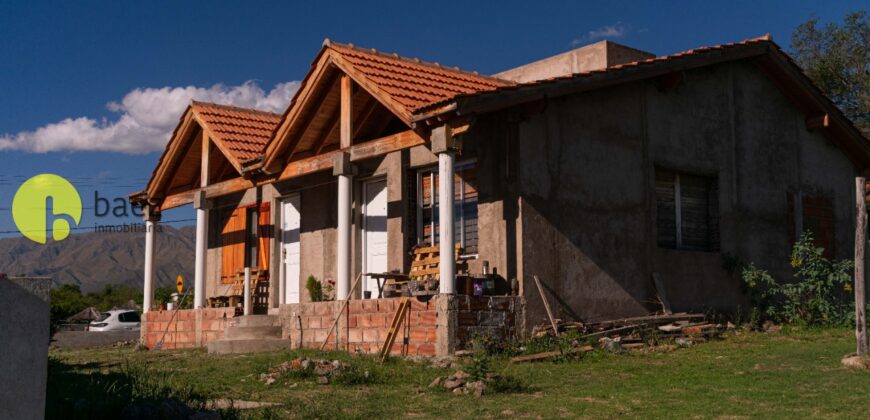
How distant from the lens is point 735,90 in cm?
1850

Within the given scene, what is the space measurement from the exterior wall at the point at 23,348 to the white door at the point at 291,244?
13313 mm

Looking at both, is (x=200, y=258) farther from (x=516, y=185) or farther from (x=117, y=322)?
(x=117, y=322)

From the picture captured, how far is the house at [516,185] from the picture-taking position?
14578 mm

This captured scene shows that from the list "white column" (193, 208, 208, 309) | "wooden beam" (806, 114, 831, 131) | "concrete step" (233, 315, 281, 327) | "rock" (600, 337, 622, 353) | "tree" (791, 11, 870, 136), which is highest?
"tree" (791, 11, 870, 136)

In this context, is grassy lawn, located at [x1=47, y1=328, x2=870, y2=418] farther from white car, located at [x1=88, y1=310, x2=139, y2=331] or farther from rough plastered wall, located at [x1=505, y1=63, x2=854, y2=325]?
white car, located at [x1=88, y1=310, x2=139, y2=331]

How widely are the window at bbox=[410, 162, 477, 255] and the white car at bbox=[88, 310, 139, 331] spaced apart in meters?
19.8

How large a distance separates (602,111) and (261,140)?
24.2 feet

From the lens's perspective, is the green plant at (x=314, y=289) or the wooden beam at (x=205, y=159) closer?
the green plant at (x=314, y=289)

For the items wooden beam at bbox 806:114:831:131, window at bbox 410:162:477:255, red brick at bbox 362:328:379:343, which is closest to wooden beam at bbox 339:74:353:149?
window at bbox 410:162:477:255

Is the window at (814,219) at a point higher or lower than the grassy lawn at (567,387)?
higher

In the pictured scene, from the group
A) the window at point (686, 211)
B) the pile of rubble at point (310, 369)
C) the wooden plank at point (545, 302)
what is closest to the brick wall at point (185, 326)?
the wooden plank at point (545, 302)

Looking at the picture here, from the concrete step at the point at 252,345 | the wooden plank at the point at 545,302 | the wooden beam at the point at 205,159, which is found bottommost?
the concrete step at the point at 252,345

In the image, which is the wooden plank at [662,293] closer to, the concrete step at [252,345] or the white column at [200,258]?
the concrete step at [252,345]

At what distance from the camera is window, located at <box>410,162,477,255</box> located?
15508 millimetres
